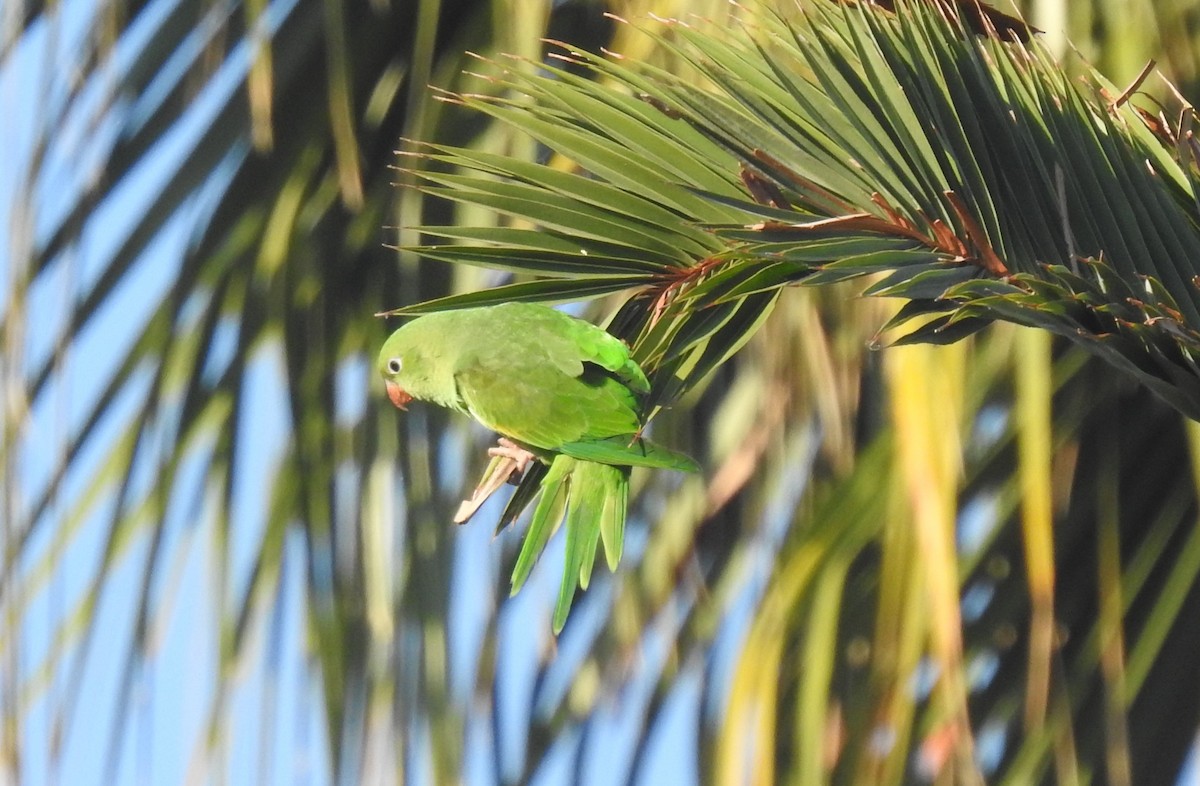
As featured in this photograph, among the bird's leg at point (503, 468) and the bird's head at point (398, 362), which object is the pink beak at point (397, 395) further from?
the bird's leg at point (503, 468)

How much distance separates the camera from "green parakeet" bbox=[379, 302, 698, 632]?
1319 millimetres

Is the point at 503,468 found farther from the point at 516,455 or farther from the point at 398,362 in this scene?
the point at 398,362

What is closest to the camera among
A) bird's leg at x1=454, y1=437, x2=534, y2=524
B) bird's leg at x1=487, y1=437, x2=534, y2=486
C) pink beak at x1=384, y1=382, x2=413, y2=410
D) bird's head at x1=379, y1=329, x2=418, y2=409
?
bird's leg at x1=454, y1=437, x2=534, y2=524

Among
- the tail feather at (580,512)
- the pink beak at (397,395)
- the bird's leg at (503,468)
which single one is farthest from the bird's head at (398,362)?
the tail feather at (580,512)

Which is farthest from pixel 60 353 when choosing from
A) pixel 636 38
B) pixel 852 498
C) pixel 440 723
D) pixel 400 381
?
pixel 852 498

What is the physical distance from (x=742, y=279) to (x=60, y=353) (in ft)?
3.37

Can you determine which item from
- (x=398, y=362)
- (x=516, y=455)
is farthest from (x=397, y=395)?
(x=516, y=455)

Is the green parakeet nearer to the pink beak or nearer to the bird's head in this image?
the bird's head

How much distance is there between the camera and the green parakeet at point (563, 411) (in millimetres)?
1319

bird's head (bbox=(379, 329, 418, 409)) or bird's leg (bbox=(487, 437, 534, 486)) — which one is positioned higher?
bird's head (bbox=(379, 329, 418, 409))

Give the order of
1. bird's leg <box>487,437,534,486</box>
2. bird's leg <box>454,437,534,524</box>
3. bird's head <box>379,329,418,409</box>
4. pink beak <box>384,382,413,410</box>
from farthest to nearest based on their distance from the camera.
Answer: pink beak <box>384,382,413,410</box> → bird's head <box>379,329,418,409</box> → bird's leg <box>487,437,534,486</box> → bird's leg <box>454,437,534,524</box>

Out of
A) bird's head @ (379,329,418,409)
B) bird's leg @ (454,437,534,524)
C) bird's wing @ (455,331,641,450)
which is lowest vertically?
bird's leg @ (454,437,534,524)

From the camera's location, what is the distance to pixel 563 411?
138cm

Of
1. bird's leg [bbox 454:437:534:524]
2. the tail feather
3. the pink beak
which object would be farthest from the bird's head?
the tail feather
